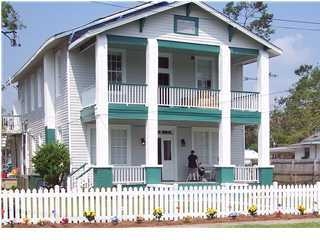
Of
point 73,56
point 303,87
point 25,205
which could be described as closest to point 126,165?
point 73,56

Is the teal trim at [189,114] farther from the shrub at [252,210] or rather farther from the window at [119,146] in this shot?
the shrub at [252,210]

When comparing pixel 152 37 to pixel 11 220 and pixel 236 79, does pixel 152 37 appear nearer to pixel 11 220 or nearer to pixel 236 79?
pixel 236 79

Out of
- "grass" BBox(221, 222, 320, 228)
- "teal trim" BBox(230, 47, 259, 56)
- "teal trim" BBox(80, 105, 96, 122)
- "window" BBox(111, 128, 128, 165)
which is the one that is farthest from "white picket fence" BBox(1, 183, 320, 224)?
"teal trim" BBox(230, 47, 259, 56)

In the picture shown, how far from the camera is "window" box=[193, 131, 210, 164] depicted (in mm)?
25237

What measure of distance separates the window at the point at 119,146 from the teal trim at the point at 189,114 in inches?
92.6

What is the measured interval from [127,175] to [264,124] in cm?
681

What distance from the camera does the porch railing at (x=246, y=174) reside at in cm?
2345

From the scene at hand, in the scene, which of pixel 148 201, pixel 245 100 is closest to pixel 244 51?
pixel 245 100

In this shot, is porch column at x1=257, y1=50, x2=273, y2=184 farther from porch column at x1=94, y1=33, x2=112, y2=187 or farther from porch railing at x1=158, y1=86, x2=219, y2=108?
porch column at x1=94, y1=33, x2=112, y2=187

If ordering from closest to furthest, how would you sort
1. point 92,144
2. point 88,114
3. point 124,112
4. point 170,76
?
point 124,112
point 88,114
point 92,144
point 170,76

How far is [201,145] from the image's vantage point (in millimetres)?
25344

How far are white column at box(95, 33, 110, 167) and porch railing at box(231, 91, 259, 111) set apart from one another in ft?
20.2

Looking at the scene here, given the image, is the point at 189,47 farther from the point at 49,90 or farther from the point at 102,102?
the point at 49,90

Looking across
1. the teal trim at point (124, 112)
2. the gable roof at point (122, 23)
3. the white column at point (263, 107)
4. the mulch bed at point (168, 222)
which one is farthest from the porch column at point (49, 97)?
the mulch bed at point (168, 222)
